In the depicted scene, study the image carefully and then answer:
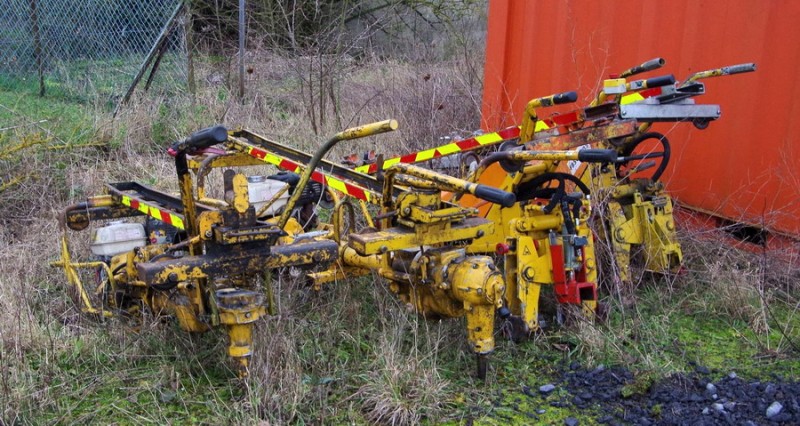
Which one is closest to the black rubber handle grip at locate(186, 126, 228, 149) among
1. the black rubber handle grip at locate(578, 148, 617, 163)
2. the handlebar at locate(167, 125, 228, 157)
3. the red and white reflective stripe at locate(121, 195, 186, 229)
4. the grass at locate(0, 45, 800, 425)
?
the handlebar at locate(167, 125, 228, 157)

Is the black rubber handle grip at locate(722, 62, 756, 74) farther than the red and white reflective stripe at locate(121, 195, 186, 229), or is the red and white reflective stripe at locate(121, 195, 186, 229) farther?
the black rubber handle grip at locate(722, 62, 756, 74)

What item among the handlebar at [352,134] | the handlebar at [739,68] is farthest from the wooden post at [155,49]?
the handlebar at [739,68]

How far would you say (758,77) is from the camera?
15.7 feet

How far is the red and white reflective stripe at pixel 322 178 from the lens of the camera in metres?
3.98

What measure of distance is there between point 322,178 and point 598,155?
1.68m

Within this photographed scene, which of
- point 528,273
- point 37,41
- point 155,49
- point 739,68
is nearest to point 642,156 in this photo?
point 739,68

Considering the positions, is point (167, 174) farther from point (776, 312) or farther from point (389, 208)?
point (776, 312)

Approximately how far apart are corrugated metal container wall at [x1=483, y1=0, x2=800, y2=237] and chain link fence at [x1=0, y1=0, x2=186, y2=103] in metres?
4.05

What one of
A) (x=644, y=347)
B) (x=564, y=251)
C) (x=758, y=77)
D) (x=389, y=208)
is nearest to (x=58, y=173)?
(x=389, y=208)

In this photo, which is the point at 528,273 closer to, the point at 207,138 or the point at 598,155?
the point at 598,155

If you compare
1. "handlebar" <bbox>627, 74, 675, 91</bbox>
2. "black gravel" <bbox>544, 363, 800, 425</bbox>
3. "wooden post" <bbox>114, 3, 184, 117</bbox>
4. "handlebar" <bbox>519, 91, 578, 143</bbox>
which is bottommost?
"black gravel" <bbox>544, 363, 800, 425</bbox>

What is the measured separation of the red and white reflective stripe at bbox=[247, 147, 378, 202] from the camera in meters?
3.98

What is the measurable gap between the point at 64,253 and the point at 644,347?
113 inches

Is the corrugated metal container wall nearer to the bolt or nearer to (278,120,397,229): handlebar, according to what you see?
the bolt
